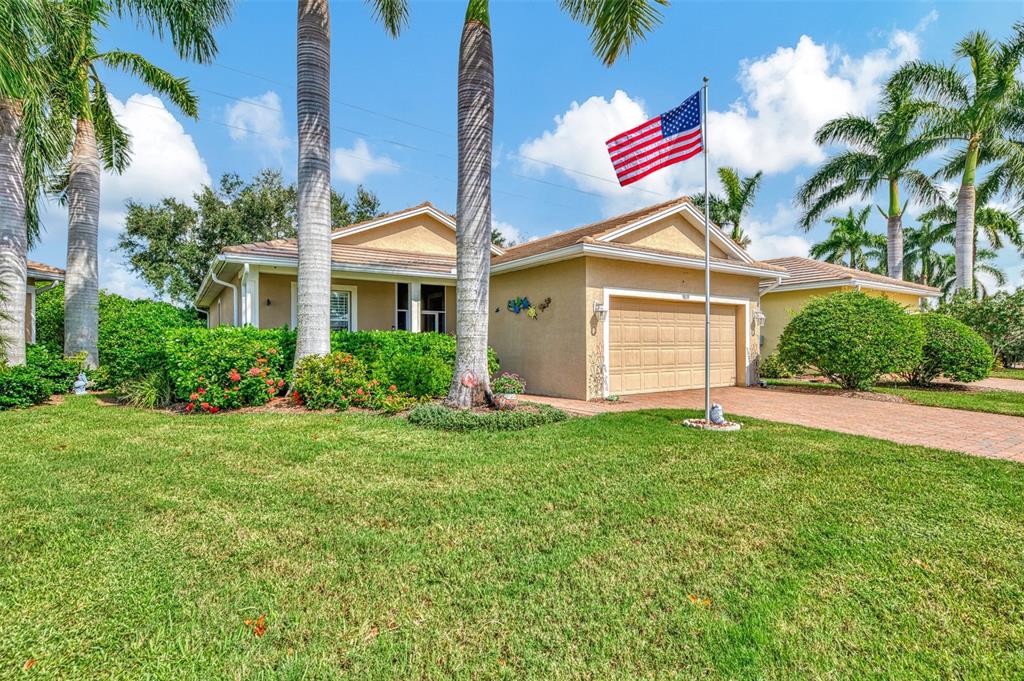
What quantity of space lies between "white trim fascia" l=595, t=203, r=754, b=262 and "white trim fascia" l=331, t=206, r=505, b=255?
13.9ft

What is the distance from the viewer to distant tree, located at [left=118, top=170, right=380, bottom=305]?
86.7ft

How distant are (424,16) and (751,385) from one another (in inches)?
536

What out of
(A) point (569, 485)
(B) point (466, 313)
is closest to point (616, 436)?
(A) point (569, 485)

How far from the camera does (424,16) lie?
12.5 meters

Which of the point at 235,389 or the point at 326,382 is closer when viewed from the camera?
the point at 235,389

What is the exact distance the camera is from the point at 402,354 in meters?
9.55

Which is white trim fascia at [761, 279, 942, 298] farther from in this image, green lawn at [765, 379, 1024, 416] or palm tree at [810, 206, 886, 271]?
palm tree at [810, 206, 886, 271]

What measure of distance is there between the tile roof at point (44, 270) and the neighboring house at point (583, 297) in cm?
583

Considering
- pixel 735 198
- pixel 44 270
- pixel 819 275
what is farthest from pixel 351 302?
pixel 735 198

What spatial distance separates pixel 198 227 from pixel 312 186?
23.7 meters

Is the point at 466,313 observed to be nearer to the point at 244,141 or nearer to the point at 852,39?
the point at 852,39

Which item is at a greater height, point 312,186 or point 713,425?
point 312,186

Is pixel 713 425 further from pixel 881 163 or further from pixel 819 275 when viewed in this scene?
pixel 881 163

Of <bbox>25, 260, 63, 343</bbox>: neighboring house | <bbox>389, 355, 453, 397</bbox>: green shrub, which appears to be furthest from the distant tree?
<bbox>389, 355, 453, 397</bbox>: green shrub
